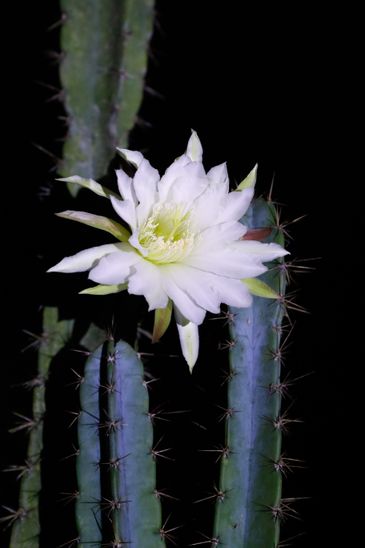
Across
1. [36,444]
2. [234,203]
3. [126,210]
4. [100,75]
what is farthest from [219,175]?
[36,444]

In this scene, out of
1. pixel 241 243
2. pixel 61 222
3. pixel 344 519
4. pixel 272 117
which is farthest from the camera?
pixel 272 117

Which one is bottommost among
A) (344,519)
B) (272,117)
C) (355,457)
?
(344,519)

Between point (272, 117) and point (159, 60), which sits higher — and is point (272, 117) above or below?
below

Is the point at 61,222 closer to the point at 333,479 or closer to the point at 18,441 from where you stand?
the point at 18,441

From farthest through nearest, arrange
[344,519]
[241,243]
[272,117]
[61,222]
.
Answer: [272,117]
[344,519]
[61,222]
[241,243]

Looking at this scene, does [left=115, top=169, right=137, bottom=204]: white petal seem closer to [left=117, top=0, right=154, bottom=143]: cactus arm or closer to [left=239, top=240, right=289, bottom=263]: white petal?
[left=239, top=240, right=289, bottom=263]: white petal

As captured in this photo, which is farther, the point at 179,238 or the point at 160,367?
the point at 160,367

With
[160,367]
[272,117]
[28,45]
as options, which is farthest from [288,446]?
[28,45]

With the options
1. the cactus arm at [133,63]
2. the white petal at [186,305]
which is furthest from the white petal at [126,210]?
the cactus arm at [133,63]
